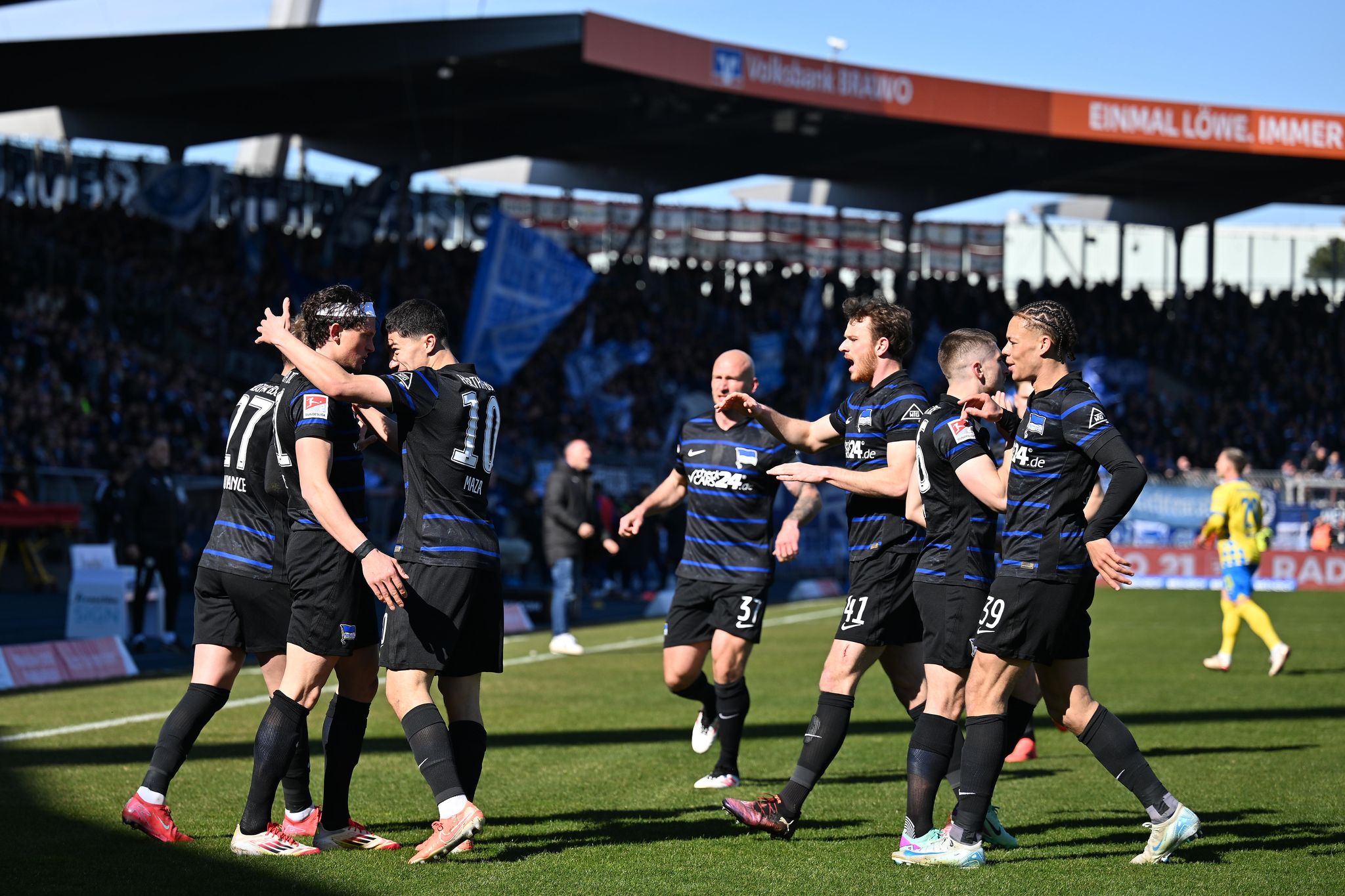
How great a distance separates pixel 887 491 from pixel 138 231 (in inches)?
1243

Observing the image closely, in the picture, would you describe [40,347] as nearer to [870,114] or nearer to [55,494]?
[55,494]

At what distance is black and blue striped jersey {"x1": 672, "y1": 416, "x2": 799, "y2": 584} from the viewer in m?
8.64

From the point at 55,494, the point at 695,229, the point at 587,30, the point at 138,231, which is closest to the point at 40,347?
the point at 55,494

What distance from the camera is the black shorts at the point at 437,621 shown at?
6398mm

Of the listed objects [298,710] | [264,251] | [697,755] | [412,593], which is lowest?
[697,755]

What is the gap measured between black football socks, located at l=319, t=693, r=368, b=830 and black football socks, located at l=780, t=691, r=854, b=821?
1.92 m

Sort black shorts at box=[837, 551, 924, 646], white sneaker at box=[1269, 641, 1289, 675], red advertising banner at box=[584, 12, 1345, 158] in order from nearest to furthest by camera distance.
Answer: black shorts at box=[837, 551, 924, 646], white sneaker at box=[1269, 641, 1289, 675], red advertising banner at box=[584, 12, 1345, 158]

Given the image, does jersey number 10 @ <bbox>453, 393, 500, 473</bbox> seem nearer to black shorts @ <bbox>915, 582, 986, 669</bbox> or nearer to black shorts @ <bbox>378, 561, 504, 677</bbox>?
black shorts @ <bbox>378, 561, 504, 677</bbox>

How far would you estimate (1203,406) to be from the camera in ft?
147

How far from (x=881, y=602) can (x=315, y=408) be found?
2740 millimetres

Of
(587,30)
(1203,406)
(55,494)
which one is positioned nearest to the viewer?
(55,494)

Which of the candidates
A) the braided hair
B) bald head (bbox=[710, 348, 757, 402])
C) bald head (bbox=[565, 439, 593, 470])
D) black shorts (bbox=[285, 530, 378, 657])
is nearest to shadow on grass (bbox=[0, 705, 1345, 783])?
bald head (bbox=[710, 348, 757, 402])

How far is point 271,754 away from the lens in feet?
21.0

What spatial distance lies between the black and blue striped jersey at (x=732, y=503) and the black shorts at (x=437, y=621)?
2.35 metres
